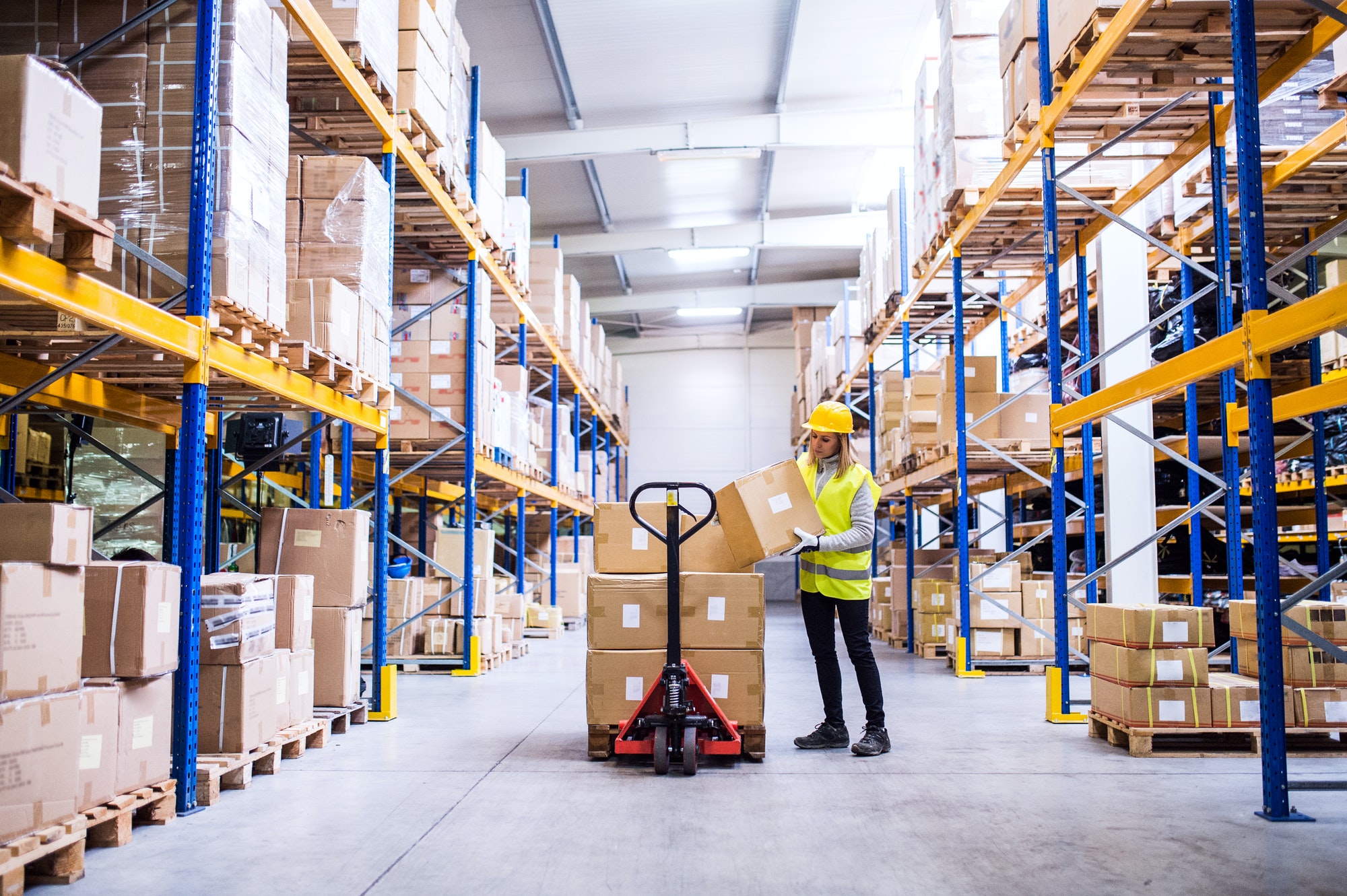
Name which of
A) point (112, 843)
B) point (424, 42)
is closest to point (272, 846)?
point (112, 843)

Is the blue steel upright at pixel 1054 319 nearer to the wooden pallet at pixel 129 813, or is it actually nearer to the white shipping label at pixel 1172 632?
the white shipping label at pixel 1172 632

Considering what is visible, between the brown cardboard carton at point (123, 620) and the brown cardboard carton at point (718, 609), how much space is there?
240cm

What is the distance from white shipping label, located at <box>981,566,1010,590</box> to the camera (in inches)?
408

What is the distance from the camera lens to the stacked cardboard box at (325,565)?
6.26m

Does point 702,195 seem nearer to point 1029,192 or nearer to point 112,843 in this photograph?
point 1029,192

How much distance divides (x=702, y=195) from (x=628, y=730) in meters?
14.0

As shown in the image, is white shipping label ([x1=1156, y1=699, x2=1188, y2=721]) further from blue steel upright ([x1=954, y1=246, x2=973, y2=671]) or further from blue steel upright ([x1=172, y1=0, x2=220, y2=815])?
blue steel upright ([x1=172, y1=0, x2=220, y2=815])

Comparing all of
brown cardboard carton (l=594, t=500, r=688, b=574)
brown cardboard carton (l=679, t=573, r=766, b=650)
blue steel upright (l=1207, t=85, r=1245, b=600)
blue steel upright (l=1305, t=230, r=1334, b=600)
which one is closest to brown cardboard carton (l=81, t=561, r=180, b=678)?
brown cardboard carton (l=594, t=500, r=688, b=574)

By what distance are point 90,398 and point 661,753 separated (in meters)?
3.28

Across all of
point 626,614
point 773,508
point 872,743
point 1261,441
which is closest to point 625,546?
point 626,614

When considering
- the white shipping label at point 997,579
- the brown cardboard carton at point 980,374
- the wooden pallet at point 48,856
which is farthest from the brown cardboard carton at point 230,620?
the white shipping label at point 997,579

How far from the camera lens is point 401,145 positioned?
7.51 meters

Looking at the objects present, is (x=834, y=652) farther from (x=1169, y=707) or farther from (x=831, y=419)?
(x=1169, y=707)

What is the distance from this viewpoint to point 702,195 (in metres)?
18.0
